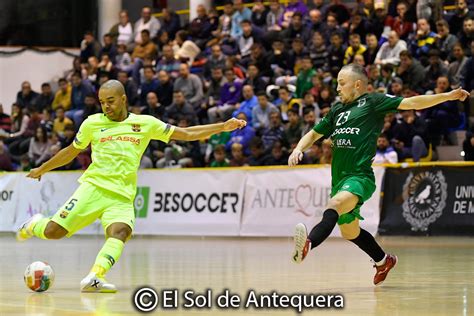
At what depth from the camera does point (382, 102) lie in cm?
1070

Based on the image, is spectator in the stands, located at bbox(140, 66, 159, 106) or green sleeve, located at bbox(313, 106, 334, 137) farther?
spectator in the stands, located at bbox(140, 66, 159, 106)

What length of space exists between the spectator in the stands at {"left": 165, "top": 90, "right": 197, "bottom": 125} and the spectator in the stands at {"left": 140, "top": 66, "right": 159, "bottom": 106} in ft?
5.47

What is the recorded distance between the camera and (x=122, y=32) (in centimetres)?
3247

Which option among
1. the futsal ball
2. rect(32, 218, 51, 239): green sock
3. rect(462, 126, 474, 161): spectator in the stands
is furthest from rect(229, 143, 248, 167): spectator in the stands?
the futsal ball

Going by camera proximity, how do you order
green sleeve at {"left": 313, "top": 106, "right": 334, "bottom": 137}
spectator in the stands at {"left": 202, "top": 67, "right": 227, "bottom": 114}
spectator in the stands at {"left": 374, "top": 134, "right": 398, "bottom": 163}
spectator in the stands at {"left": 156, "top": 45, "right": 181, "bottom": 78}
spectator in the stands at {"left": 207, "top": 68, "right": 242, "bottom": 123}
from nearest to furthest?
green sleeve at {"left": 313, "top": 106, "right": 334, "bottom": 137}, spectator in the stands at {"left": 374, "top": 134, "right": 398, "bottom": 163}, spectator in the stands at {"left": 207, "top": 68, "right": 242, "bottom": 123}, spectator in the stands at {"left": 202, "top": 67, "right": 227, "bottom": 114}, spectator in the stands at {"left": 156, "top": 45, "right": 181, "bottom": 78}

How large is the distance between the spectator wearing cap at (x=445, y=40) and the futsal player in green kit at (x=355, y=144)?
13239mm

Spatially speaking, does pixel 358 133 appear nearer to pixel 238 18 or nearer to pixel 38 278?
pixel 38 278

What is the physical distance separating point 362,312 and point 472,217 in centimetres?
1214

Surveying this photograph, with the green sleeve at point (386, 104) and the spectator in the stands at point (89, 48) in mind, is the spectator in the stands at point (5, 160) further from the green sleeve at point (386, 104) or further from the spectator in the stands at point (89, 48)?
the green sleeve at point (386, 104)

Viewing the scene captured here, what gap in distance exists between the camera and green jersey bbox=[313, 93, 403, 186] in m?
10.6

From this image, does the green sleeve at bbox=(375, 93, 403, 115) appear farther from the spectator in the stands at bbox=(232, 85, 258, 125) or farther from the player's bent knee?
→ the spectator in the stands at bbox=(232, 85, 258, 125)

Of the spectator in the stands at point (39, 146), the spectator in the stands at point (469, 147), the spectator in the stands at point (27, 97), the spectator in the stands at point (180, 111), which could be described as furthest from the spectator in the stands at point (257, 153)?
the spectator in the stands at point (27, 97)

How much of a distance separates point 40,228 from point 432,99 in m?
3.99

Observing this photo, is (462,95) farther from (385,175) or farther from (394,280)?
(385,175)
